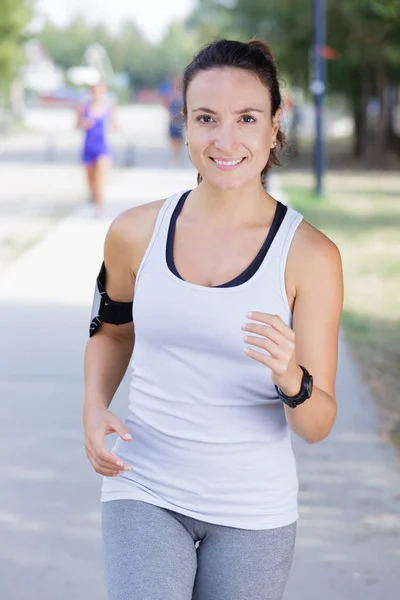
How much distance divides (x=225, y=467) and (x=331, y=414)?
0.86 ft

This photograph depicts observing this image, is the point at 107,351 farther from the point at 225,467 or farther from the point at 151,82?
the point at 151,82

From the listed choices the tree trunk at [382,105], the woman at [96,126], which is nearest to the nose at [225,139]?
the woman at [96,126]

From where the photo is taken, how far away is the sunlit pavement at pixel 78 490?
167 inches

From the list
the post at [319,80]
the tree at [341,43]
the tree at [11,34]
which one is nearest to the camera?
the post at [319,80]

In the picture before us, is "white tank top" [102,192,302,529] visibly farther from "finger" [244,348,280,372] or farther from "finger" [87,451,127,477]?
"finger" [244,348,280,372]

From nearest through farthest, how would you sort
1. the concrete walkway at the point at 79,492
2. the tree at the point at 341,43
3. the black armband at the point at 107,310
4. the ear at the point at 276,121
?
the ear at the point at 276,121 < the black armband at the point at 107,310 < the concrete walkway at the point at 79,492 < the tree at the point at 341,43

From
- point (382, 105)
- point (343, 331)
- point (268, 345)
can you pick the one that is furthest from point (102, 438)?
point (382, 105)

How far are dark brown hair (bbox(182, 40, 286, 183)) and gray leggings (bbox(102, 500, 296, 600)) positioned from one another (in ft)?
3.14

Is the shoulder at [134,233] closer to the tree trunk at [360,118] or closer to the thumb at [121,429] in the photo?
the thumb at [121,429]

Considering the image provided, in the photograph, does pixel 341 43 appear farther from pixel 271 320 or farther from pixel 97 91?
pixel 271 320

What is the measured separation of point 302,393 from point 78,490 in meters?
2.96

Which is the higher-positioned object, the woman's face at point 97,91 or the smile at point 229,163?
the smile at point 229,163

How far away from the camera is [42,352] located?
7.86 m

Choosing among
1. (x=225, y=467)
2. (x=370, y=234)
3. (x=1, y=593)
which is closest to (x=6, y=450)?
(x=1, y=593)
